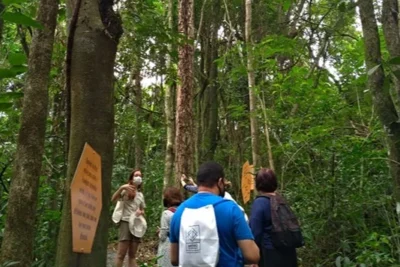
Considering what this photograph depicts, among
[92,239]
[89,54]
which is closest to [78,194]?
[92,239]

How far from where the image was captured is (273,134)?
10320mm

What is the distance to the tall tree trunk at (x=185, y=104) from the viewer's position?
8.74 m

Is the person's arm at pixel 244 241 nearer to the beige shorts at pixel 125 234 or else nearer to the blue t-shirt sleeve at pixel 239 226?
the blue t-shirt sleeve at pixel 239 226

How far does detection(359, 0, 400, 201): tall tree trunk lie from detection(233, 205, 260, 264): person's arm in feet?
7.67

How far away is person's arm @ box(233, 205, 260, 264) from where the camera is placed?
10.5 feet

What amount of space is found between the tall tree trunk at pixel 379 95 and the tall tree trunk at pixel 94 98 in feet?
10.4

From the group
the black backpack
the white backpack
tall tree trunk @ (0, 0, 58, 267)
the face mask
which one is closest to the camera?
the white backpack

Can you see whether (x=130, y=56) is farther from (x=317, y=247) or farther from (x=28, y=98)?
(x=317, y=247)

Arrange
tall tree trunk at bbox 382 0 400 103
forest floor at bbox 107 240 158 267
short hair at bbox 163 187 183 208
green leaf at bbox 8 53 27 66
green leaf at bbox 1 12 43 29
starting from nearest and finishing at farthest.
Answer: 1. green leaf at bbox 1 12 43 29
2. green leaf at bbox 8 53 27 66
3. tall tree trunk at bbox 382 0 400 103
4. short hair at bbox 163 187 183 208
5. forest floor at bbox 107 240 158 267

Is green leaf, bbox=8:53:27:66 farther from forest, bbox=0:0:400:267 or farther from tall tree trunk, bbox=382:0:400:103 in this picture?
tall tree trunk, bbox=382:0:400:103

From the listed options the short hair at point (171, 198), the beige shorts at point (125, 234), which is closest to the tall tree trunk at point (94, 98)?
the short hair at point (171, 198)

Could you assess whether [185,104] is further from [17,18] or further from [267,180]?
[17,18]

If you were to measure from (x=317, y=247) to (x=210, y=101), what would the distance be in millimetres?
7799

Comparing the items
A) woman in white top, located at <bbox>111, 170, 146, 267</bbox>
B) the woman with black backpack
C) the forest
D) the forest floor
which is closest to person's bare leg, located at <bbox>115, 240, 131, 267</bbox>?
woman in white top, located at <bbox>111, 170, 146, 267</bbox>
